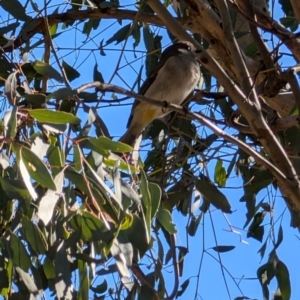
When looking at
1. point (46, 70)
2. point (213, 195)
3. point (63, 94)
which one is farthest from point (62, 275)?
point (213, 195)

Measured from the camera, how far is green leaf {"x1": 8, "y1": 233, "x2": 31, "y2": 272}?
77.4 inches

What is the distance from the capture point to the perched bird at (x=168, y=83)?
3.84m

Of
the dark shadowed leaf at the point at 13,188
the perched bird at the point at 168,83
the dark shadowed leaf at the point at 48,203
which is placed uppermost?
the perched bird at the point at 168,83

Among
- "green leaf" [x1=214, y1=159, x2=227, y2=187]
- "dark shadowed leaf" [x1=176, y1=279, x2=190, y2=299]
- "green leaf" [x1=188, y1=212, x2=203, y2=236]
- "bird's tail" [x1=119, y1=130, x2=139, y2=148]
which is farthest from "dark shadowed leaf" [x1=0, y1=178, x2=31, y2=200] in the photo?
"bird's tail" [x1=119, y1=130, x2=139, y2=148]

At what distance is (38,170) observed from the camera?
178 centimetres

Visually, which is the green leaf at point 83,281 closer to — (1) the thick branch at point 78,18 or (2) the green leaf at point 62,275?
(2) the green leaf at point 62,275

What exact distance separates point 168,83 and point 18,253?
6.89ft

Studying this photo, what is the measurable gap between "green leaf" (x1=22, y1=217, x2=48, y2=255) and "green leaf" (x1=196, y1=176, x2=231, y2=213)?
61 cm

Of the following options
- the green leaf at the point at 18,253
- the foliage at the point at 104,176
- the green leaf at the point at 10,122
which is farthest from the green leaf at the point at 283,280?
the green leaf at the point at 10,122

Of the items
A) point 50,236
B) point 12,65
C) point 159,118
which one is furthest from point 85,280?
point 159,118

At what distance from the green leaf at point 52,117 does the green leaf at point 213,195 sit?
0.72m

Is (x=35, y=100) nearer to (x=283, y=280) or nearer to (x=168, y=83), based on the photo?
(x=283, y=280)

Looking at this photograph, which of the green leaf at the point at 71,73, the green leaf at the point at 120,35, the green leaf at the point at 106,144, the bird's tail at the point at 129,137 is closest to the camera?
the green leaf at the point at 106,144

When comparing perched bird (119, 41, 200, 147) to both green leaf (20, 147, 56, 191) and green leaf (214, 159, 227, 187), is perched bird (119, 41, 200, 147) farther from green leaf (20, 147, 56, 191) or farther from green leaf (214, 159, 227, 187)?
green leaf (20, 147, 56, 191)
